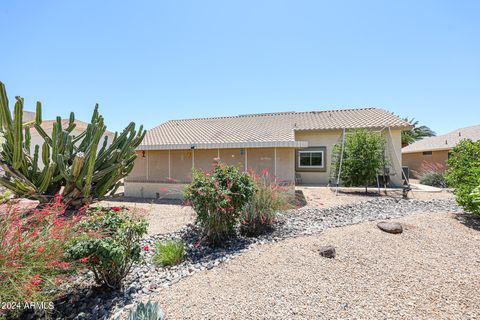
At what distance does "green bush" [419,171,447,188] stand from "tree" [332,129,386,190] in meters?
7.09

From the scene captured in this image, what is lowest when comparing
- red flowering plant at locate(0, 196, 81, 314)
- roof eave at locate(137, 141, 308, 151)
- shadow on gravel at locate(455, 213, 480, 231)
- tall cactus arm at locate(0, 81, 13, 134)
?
shadow on gravel at locate(455, 213, 480, 231)

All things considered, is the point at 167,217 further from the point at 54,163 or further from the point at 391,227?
the point at 391,227

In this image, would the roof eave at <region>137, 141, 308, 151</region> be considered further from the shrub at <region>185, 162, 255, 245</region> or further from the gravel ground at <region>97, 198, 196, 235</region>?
the shrub at <region>185, 162, 255, 245</region>

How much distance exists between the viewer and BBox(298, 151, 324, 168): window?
1623 cm

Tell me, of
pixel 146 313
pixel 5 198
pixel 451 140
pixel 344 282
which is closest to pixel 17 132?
pixel 5 198

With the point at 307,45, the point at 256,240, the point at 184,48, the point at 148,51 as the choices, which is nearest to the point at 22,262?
the point at 256,240

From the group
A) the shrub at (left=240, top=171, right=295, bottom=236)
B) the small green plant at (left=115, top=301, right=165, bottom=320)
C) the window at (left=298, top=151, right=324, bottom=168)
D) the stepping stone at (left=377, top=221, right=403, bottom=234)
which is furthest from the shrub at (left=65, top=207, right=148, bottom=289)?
the window at (left=298, top=151, right=324, bottom=168)

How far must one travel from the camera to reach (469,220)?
6695 mm

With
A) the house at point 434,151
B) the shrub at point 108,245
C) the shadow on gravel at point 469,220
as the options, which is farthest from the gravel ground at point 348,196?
the house at point 434,151

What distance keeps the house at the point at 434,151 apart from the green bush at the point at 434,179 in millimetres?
1998

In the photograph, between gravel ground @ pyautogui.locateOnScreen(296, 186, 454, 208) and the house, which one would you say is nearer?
gravel ground @ pyautogui.locateOnScreen(296, 186, 454, 208)

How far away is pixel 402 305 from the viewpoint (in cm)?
315

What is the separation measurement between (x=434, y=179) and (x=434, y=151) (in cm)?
774

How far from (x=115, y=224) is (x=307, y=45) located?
39.3 ft
